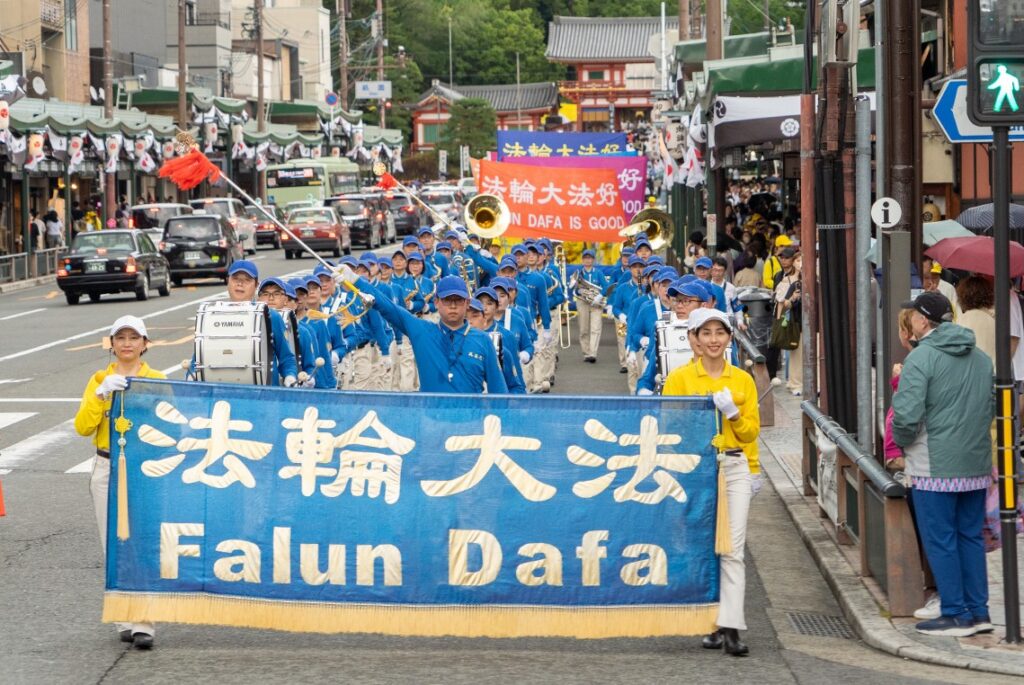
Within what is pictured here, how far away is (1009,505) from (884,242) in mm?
3059

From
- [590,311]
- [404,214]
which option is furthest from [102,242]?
[404,214]

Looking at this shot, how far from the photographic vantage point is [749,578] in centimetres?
1035

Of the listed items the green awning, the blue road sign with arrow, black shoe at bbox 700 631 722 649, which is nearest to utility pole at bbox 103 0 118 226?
the green awning

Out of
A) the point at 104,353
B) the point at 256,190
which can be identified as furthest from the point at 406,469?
the point at 256,190

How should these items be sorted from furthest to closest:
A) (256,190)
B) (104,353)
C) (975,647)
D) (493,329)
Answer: (256,190)
(104,353)
(493,329)
(975,647)

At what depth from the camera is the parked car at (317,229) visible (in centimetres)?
5050

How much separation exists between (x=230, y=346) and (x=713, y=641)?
15.1 feet

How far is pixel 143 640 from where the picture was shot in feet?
27.4

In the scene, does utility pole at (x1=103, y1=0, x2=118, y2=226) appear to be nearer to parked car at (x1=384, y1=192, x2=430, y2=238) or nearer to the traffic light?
parked car at (x1=384, y1=192, x2=430, y2=238)

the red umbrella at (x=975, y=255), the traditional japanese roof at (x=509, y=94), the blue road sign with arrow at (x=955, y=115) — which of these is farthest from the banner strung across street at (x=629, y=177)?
the traditional japanese roof at (x=509, y=94)

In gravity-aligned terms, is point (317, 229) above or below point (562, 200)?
above

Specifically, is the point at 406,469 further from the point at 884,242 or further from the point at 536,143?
the point at 536,143

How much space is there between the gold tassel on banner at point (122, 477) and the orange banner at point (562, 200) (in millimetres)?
17751

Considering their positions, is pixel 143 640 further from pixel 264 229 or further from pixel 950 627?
pixel 264 229
